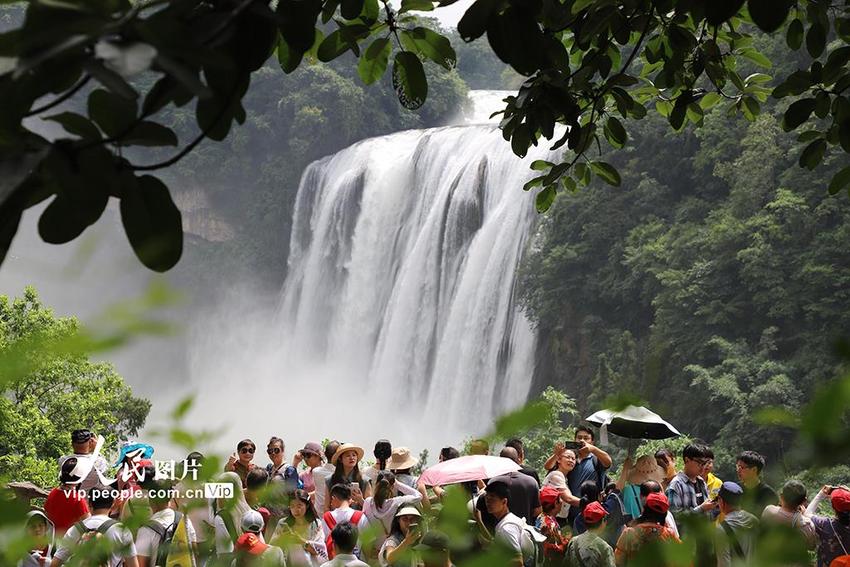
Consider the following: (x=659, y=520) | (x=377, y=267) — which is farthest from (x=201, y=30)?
(x=377, y=267)

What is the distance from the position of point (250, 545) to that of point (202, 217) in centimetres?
3500

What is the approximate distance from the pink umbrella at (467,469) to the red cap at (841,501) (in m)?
1.36

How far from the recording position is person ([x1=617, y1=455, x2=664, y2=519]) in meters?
4.67

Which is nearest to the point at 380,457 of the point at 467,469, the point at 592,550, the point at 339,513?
the point at 339,513

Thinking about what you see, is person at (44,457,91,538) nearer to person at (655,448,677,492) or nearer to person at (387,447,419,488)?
person at (387,447,419,488)

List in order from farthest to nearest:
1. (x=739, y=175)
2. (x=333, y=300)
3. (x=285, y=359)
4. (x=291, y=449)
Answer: (x=285, y=359), (x=333, y=300), (x=291, y=449), (x=739, y=175)

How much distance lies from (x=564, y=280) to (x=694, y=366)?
404 cm

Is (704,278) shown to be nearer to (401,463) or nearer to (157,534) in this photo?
(401,463)

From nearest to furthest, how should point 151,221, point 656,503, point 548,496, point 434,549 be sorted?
point 434,549, point 151,221, point 656,503, point 548,496

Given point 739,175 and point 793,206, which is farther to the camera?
point 739,175

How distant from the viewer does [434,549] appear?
2.93 feet

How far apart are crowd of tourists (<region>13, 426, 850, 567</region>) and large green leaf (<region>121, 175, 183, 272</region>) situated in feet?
0.74

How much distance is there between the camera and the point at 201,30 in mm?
956

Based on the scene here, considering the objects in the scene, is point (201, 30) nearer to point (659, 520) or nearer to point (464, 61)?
point (659, 520)
